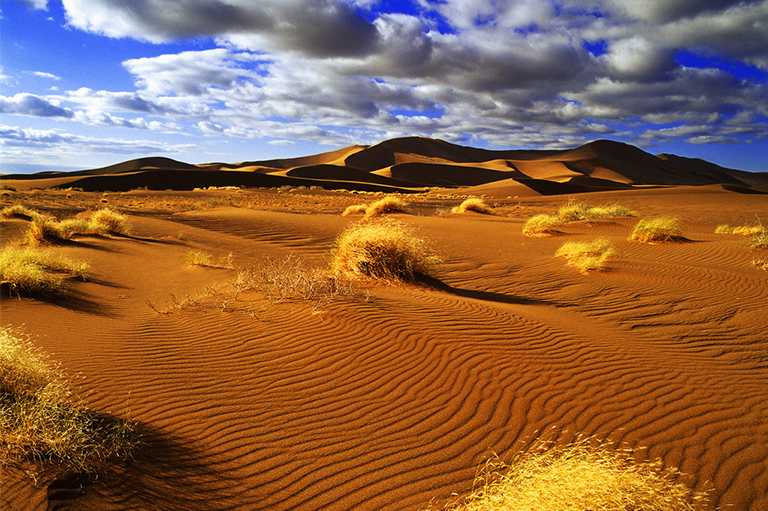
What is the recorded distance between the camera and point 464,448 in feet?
11.1

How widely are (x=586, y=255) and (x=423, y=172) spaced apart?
8660 centimetres

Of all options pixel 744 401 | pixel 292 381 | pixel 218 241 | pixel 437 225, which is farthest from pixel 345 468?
pixel 437 225

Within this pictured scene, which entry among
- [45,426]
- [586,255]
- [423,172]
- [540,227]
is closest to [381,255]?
[586,255]

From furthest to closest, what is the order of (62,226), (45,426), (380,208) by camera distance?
(380,208) < (62,226) < (45,426)

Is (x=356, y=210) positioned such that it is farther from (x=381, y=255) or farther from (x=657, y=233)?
(x=381, y=255)

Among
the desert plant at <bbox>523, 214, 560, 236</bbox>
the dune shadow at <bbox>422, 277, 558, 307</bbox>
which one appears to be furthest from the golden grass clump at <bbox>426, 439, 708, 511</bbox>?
the desert plant at <bbox>523, 214, 560, 236</bbox>

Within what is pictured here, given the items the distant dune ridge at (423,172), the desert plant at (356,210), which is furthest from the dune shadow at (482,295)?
the distant dune ridge at (423,172)

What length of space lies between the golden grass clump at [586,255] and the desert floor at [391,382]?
43.0 inches

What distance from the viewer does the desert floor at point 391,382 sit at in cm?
297

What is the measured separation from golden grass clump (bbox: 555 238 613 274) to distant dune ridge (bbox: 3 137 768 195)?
34210 millimetres

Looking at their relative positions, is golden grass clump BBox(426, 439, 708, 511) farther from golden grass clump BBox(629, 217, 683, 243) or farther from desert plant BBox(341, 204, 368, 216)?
desert plant BBox(341, 204, 368, 216)

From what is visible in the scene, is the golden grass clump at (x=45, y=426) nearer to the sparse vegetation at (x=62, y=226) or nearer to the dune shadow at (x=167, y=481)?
the dune shadow at (x=167, y=481)

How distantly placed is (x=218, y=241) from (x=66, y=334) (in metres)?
9.35

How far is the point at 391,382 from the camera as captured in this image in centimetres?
432
